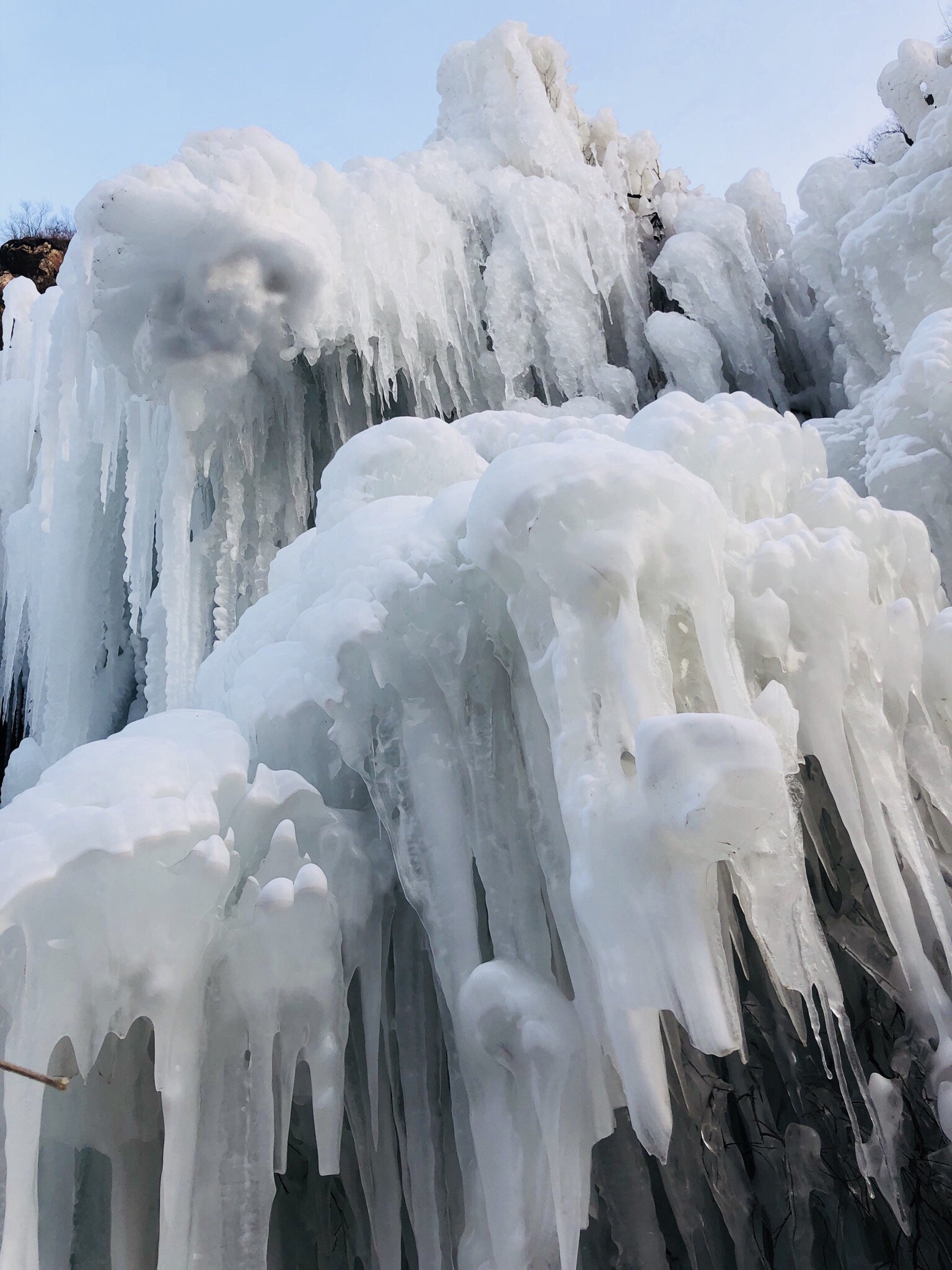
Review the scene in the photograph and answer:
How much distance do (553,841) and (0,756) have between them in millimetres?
5868

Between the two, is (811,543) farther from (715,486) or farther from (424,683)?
(424,683)

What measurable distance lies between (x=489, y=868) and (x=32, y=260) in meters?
9.11

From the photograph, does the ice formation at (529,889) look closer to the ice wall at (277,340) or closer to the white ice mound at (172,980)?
the white ice mound at (172,980)

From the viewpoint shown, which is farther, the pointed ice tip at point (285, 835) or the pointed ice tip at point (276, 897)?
the pointed ice tip at point (285, 835)

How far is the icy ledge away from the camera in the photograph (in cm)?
188

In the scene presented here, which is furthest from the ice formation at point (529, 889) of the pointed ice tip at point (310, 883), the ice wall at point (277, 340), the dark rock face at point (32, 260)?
the dark rock face at point (32, 260)

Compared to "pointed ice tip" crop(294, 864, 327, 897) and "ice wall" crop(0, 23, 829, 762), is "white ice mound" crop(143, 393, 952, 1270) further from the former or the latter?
"ice wall" crop(0, 23, 829, 762)

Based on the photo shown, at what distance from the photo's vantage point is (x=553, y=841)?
87.4 inches

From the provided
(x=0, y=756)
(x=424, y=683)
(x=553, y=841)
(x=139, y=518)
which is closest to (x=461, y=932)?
(x=553, y=841)

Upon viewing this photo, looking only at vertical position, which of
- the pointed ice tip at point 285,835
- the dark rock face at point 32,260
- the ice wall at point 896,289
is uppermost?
the dark rock face at point 32,260

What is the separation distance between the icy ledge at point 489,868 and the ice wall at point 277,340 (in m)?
2.14

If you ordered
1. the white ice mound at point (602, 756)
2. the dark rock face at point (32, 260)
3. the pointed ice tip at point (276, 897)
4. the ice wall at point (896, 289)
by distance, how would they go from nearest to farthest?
1. the white ice mound at point (602, 756)
2. the pointed ice tip at point (276, 897)
3. the ice wall at point (896, 289)
4. the dark rock face at point (32, 260)

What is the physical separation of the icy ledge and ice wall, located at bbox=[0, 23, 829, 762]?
2.14 metres

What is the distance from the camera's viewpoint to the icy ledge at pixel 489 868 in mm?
1875
